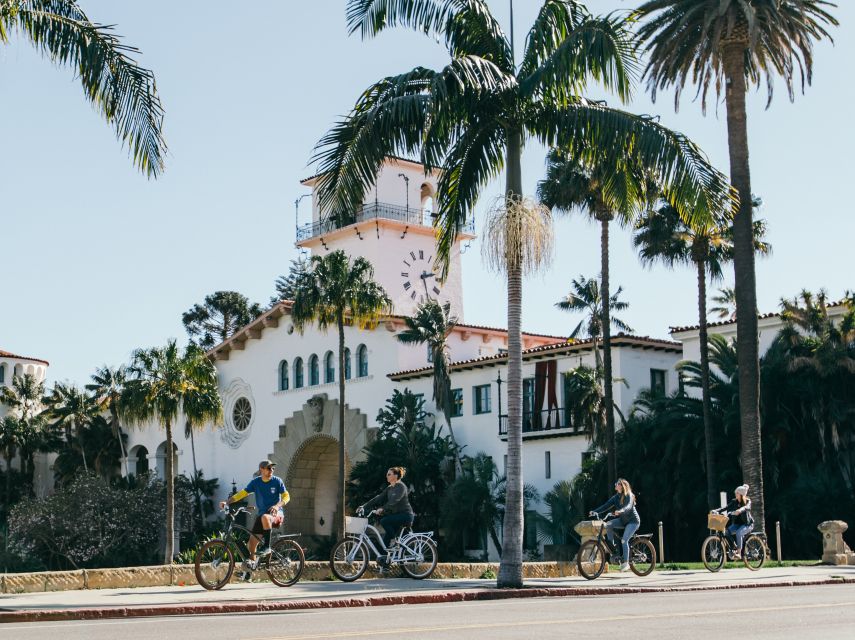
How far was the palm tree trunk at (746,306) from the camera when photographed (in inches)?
1179

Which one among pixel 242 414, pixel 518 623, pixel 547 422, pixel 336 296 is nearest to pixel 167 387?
pixel 336 296

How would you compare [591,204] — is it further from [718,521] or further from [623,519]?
[623,519]

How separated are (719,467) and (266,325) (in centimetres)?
2709

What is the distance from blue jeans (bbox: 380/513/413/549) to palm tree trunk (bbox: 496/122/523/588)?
1.55 metres

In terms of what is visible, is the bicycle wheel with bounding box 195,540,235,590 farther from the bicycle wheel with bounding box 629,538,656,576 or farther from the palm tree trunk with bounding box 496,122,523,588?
the bicycle wheel with bounding box 629,538,656,576

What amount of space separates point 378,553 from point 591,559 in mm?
3750

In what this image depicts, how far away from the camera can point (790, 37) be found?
3117 centimetres

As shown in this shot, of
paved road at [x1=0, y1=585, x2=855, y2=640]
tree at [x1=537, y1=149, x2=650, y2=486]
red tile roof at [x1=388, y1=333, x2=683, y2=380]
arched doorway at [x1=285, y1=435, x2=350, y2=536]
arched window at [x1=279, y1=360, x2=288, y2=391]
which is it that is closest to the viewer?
paved road at [x1=0, y1=585, x2=855, y2=640]

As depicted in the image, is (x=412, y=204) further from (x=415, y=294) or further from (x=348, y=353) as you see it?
(x=348, y=353)

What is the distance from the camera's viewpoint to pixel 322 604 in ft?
46.9

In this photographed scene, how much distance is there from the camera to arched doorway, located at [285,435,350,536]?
57094 mm

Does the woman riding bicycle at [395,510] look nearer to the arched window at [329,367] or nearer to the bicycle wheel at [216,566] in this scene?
the bicycle wheel at [216,566]

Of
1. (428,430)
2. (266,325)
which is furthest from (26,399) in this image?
(428,430)

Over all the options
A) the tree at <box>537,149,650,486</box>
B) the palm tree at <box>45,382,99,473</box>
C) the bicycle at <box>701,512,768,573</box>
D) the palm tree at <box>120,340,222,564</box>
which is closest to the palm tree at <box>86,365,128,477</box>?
the palm tree at <box>45,382,99,473</box>
